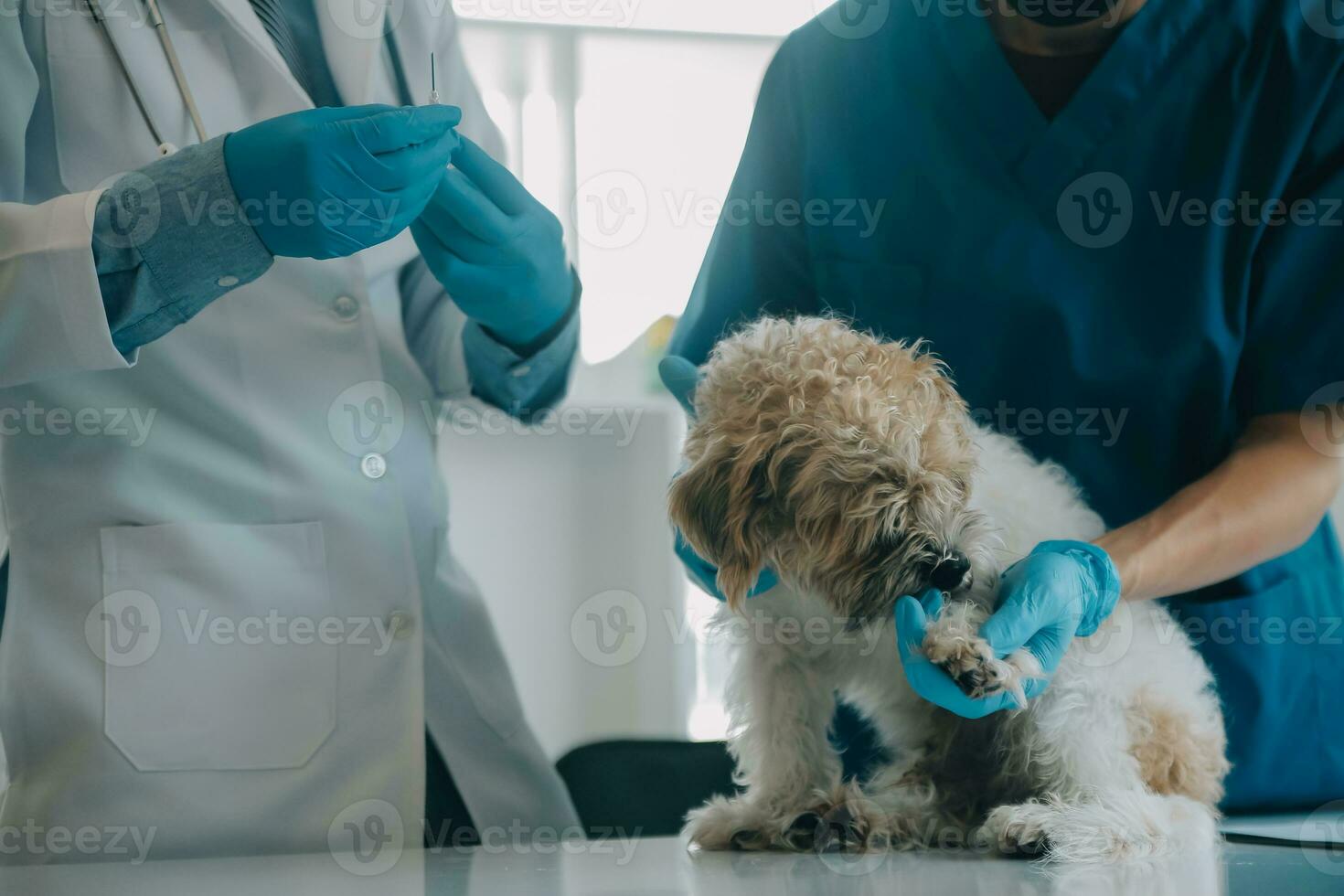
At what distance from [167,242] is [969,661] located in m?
0.82

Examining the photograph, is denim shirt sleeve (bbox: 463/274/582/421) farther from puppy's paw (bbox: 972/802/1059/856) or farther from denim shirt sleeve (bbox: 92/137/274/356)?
puppy's paw (bbox: 972/802/1059/856)

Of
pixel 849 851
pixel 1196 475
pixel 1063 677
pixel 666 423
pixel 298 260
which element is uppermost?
pixel 298 260

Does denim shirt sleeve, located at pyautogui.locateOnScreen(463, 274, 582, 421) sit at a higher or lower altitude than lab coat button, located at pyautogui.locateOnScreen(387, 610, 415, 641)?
higher

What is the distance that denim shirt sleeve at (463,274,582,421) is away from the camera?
1.37 metres

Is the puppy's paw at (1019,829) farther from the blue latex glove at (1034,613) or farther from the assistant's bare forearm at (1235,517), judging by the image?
the assistant's bare forearm at (1235,517)

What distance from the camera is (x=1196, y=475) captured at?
47.4 inches

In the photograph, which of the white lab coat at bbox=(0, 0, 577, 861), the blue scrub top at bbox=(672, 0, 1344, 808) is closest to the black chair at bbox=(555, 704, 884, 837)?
the white lab coat at bbox=(0, 0, 577, 861)

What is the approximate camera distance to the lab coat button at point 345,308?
51.1 inches

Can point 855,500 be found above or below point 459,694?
above

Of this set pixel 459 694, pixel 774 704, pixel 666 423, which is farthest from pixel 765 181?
pixel 666 423

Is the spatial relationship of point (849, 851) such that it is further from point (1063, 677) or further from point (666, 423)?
point (666, 423)

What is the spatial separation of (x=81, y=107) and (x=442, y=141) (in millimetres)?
445

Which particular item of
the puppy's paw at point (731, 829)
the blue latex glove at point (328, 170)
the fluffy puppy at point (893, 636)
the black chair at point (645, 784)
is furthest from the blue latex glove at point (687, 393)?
the black chair at point (645, 784)

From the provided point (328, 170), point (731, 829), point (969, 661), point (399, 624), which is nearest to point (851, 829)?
point (731, 829)
